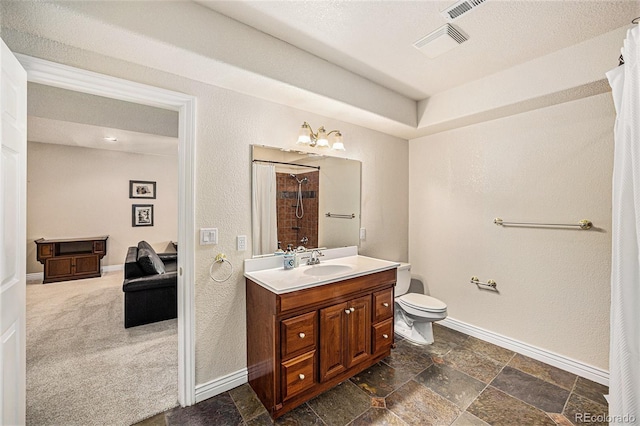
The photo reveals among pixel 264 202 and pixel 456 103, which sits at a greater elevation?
pixel 456 103

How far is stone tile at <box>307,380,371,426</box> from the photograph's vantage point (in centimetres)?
170

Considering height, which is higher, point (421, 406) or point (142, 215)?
point (142, 215)

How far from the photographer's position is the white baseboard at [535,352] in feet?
6.83

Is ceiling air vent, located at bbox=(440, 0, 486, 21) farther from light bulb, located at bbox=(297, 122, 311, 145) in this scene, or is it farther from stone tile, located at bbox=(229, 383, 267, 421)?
stone tile, located at bbox=(229, 383, 267, 421)

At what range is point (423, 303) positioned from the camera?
8.52 feet

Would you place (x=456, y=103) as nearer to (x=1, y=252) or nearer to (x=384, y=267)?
(x=384, y=267)

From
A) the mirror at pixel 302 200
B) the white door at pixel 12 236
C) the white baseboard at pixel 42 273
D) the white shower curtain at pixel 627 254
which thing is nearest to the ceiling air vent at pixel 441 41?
the white shower curtain at pixel 627 254

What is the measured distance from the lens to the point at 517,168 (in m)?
2.50

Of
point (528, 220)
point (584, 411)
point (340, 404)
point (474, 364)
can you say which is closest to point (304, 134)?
point (340, 404)

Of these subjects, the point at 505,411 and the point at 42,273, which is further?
the point at 42,273

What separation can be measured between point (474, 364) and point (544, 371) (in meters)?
0.54

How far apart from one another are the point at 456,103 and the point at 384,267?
1785mm

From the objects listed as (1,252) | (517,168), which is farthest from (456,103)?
(1,252)

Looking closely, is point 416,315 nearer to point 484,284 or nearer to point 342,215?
point 484,284
